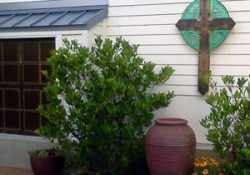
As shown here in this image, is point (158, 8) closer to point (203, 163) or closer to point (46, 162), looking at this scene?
point (203, 163)

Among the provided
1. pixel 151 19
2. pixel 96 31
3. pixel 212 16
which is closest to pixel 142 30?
pixel 151 19

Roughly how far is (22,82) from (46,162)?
5.52ft

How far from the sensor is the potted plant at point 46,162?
7.02m

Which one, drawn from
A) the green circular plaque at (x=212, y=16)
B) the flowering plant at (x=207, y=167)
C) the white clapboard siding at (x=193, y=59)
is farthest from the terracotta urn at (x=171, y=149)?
the green circular plaque at (x=212, y=16)

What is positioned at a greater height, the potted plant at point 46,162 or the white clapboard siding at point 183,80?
the white clapboard siding at point 183,80

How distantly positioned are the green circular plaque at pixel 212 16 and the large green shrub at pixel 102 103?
547 mm

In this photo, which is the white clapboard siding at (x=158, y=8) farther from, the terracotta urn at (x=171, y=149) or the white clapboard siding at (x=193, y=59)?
the terracotta urn at (x=171, y=149)

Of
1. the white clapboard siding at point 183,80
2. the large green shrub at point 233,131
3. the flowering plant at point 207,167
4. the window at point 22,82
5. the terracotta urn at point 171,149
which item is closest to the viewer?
the large green shrub at point 233,131

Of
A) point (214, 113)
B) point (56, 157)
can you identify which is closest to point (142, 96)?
point (214, 113)

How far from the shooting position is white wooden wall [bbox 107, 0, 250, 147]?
6.58 m

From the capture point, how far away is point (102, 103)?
6309mm

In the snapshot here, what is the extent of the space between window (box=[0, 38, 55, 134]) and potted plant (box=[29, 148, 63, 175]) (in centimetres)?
89

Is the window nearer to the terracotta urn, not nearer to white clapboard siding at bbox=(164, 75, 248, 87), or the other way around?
white clapboard siding at bbox=(164, 75, 248, 87)

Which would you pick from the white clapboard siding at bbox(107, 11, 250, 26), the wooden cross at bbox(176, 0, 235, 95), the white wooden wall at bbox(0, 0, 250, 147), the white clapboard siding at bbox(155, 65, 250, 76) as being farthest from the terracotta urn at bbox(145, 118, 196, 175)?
the white clapboard siding at bbox(107, 11, 250, 26)
